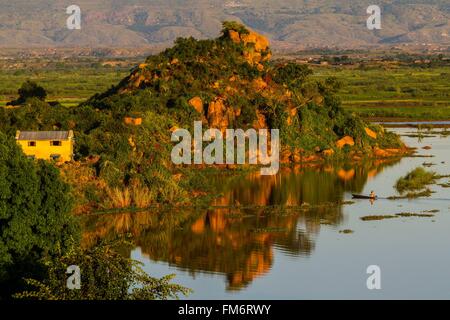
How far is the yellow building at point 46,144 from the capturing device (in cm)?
5100

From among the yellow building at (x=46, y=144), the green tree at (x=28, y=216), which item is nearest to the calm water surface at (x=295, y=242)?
the green tree at (x=28, y=216)

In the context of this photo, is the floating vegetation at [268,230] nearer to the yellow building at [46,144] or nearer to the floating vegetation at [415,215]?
the floating vegetation at [415,215]

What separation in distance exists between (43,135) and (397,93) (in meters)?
66.5

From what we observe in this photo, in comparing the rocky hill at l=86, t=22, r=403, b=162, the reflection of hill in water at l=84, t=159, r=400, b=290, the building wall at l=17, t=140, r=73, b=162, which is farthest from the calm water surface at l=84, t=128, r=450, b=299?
the rocky hill at l=86, t=22, r=403, b=162

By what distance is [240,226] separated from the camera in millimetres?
44188

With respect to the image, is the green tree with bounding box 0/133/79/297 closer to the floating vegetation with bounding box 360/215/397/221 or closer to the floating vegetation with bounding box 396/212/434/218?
the floating vegetation with bounding box 360/215/397/221

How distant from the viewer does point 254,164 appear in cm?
6216

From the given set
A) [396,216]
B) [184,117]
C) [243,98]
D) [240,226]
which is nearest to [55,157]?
[240,226]

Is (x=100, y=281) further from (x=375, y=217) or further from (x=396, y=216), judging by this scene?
(x=396, y=216)

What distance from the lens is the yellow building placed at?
51000 mm

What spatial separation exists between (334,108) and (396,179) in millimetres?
14835

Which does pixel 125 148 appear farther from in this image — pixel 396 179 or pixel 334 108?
pixel 334 108

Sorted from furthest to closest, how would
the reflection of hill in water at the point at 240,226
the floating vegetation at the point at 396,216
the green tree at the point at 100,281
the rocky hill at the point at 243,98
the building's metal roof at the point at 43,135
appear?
the rocky hill at the point at 243,98 → the building's metal roof at the point at 43,135 → the floating vegetation at the point at 396,216 → the reflection of hill in water at the point at 240,226 → the green tree at the point at 100,281
